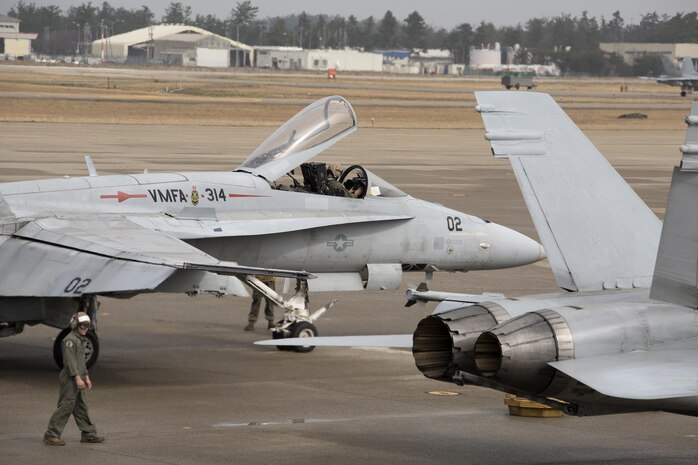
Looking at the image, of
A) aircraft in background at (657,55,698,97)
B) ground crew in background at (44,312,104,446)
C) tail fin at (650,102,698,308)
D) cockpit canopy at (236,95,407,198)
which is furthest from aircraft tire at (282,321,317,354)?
aircraft in background at (657,55,698,97)

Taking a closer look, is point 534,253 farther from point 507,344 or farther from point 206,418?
point 507,344

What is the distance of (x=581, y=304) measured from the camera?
9844 millimetres

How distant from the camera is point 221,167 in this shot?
43406 millimetres

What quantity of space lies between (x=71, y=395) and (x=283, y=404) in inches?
116

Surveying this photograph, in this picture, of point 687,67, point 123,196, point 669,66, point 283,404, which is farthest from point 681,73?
point 283,404

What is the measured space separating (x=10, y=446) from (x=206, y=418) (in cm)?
221

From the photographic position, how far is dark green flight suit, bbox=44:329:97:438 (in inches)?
473

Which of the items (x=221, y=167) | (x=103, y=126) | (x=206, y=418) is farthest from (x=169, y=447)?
(x=103, y=126)

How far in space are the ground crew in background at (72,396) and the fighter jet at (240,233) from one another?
4.84 ft

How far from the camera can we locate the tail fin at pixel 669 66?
11772 cm

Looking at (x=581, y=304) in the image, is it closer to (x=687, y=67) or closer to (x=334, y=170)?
(x=334, y=170)

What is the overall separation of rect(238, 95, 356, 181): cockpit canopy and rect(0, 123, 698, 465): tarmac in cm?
254

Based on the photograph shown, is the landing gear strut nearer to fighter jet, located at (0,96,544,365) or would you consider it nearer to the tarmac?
fighter jet, located at (0,96,544,365)

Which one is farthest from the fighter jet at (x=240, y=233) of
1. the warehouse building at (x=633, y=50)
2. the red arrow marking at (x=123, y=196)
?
the warehouse building at (x=633, y=50)
